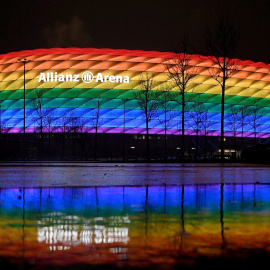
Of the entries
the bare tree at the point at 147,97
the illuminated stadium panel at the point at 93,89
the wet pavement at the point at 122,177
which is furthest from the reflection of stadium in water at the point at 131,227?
the illuminated stadium panel at the point at 93,89

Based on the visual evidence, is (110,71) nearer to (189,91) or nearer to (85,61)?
(85,61)

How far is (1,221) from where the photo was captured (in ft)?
20.3

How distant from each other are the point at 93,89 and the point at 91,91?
36 cm

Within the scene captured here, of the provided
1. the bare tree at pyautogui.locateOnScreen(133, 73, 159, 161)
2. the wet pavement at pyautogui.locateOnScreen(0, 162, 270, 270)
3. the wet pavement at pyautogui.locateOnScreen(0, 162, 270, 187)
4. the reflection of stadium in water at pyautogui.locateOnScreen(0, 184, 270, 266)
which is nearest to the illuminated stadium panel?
the bare tree at pyautogui.locateOnScreen(133, 73, 159, 161)

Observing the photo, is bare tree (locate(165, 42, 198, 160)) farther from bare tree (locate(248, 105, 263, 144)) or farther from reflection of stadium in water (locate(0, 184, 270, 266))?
reflection of stadium in water (locate(0, 184, 270, 266))

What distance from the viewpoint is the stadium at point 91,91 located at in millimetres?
61625

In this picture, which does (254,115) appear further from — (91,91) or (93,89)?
(91,91)

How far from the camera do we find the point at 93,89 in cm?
6244

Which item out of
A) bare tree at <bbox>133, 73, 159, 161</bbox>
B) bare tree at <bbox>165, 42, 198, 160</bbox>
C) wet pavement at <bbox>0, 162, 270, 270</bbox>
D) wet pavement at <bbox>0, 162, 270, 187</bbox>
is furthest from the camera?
bare tree at <bbox>133, 73, 159, 161</bbox>

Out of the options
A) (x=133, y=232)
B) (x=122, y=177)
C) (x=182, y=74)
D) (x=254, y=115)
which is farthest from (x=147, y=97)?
(x=133, y=232)

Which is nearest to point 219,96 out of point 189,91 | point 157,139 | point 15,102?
point 189,91

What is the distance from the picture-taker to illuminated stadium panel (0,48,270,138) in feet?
203

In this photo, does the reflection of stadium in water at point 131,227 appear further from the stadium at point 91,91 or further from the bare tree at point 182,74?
the stadium at point 91,91

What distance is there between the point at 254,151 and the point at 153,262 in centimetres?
2598
